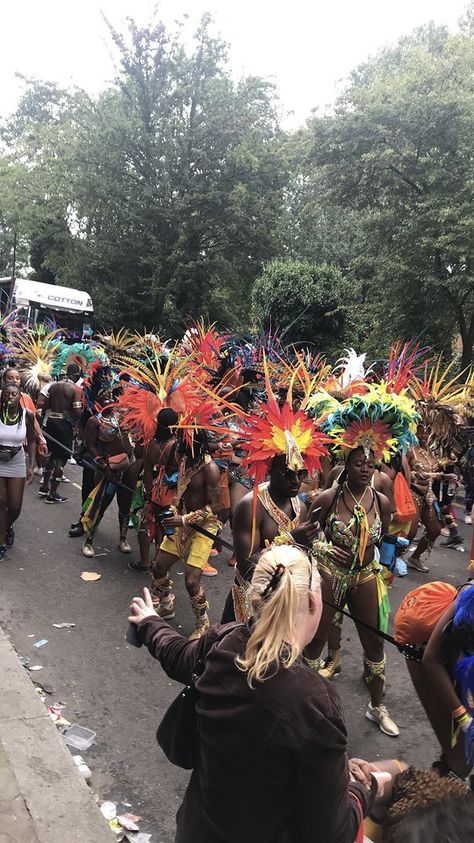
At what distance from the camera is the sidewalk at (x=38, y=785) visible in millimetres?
2920

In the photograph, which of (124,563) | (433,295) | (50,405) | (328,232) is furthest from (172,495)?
(328,232)

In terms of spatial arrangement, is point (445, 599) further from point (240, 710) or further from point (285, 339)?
point (285, 339)

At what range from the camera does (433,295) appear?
53.1 feet

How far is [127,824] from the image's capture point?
10.6 ft

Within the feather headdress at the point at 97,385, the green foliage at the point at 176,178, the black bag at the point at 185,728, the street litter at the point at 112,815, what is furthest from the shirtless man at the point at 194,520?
the green foliage at the point at 176,178

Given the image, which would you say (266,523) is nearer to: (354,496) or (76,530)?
(354,496)

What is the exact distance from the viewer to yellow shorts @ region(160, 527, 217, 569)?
5164 millimetres

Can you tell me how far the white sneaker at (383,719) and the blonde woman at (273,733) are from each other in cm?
266

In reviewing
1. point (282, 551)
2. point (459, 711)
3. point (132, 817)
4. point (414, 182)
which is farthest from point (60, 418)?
point (414, 182)

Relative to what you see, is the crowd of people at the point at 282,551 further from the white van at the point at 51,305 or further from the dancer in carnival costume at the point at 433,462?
the white van at the point at 51,305

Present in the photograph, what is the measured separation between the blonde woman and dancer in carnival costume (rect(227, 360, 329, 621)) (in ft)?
6.26

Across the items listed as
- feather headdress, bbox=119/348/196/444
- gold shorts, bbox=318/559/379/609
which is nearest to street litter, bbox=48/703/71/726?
gold shorts, bbox=318/559/379/609

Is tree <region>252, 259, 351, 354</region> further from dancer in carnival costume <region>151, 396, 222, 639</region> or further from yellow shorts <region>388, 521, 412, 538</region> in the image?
dancer in carnival costume <region>151, 396, 222, 639</region>

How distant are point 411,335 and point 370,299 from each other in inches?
169
